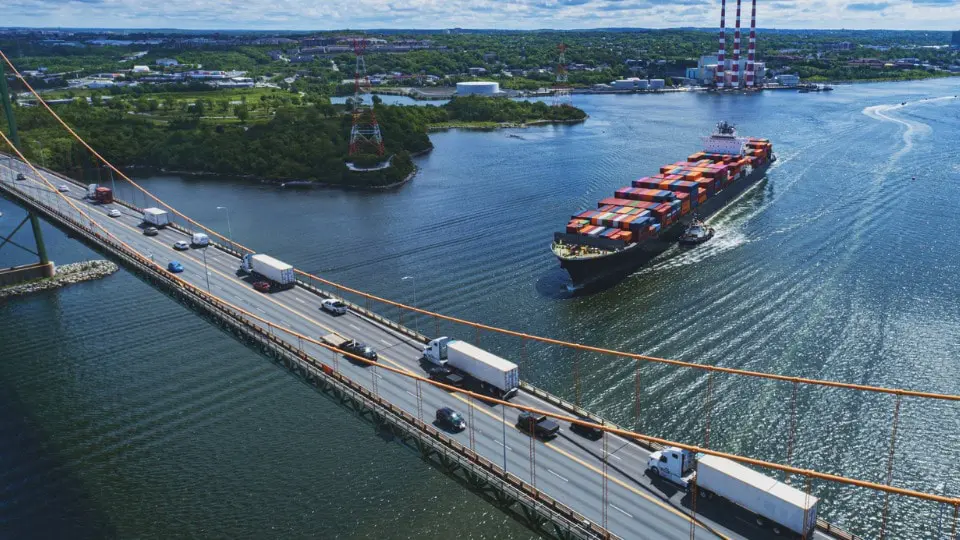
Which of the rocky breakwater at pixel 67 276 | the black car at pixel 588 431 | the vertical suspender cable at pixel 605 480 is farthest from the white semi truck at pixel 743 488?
the rocky breakwater at pixel 67 276

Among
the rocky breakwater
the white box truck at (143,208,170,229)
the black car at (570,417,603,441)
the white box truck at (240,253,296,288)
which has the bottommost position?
the rocky breakwater

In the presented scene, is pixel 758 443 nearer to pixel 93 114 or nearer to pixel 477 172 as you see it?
pixel 477 172

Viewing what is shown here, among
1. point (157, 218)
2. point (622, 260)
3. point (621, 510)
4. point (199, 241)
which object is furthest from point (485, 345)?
point (157, 218)

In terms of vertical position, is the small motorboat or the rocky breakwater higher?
the small motorboat

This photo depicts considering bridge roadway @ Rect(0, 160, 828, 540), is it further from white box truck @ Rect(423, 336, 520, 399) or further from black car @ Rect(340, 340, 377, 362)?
white box truck @ Rect(423, 336, 520, 399)

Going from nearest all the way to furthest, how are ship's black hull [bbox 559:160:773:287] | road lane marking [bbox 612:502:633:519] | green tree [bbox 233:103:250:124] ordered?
road lane marking [bbox 612:502:633:519], ship's black hull [bbox 559:160:773:287], green tree [bbox 233:103:250:124]

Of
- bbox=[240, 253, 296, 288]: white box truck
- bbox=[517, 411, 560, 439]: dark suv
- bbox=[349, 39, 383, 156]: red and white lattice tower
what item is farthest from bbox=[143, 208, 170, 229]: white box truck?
bbox=[349, 39, 383, 156]: red and white lattice tower

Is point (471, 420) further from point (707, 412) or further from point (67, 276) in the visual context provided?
point (67, 276)

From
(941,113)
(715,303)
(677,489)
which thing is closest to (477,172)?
(715,303)
